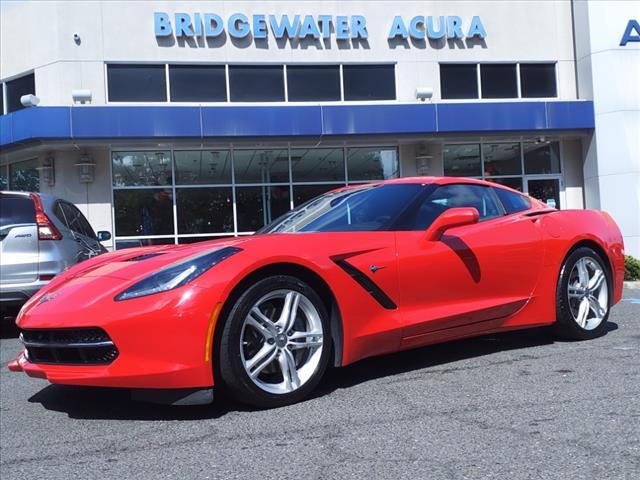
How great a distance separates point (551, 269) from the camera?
4879mm

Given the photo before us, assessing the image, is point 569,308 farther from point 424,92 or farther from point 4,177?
point 4,177

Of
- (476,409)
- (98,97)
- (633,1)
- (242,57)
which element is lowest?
(476,409)

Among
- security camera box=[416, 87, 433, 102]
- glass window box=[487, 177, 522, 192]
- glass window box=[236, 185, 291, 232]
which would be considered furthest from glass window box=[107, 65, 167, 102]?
glass window box=[487, 177, 522, 192]

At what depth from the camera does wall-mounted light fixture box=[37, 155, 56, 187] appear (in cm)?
1466

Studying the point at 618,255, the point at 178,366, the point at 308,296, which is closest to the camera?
the point at 178,366

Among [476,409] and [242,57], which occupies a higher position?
[242,57]

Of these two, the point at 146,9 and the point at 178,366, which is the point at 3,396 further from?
the point at 146,9

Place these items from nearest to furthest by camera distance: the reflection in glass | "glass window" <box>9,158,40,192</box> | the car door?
1. the car door
2. "glass window" <box>9,158,40,192</box>
3. the reflection in glass

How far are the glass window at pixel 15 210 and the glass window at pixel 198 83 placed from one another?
28.1 feet

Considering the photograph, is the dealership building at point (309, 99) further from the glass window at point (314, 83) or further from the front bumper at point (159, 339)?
the front bumper at point (159, 339)

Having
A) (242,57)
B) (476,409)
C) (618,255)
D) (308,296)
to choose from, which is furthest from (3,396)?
(242,57)

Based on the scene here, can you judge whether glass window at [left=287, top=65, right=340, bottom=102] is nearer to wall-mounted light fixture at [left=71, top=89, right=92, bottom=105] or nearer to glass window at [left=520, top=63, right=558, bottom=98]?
wall-mounted light fixture at [left=71, top=89, right=92, bottom=105]

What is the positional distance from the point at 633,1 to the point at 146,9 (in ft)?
38.9

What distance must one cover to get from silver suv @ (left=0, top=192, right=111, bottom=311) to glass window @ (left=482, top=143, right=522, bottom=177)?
11955 millimetres
